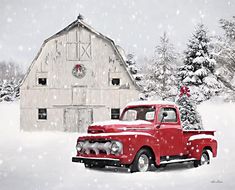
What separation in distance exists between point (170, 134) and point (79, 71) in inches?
820

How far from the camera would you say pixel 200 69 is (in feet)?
134

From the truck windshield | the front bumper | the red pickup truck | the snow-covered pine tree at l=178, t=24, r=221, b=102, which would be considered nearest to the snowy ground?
the front bumper

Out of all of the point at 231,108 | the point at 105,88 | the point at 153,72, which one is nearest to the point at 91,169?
the point at 105,88

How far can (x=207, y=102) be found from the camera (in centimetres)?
4172

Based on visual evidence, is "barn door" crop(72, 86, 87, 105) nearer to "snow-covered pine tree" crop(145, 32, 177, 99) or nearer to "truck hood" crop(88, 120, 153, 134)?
"snow-covered pine tree" crop(145, 32, 177, 99)

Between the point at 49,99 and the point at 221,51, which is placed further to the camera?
the point at 221,51

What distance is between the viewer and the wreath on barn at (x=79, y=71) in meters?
33.1

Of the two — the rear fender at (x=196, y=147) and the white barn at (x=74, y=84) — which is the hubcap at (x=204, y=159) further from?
the white barn at (x=74, y=84)

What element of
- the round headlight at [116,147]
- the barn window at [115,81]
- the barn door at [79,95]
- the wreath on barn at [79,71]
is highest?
the wreath on barn at [79,71]

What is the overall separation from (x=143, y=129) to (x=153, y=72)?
3699 centimetres

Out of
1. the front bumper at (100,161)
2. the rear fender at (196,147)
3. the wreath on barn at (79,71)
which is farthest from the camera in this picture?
the wreath on barn at (79,71)

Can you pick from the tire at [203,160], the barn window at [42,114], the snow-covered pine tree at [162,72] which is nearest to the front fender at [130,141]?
the tire at [203,160]

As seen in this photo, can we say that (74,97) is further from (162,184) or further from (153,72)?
(162,184)

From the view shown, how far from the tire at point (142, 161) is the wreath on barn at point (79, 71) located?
21.5 metres
